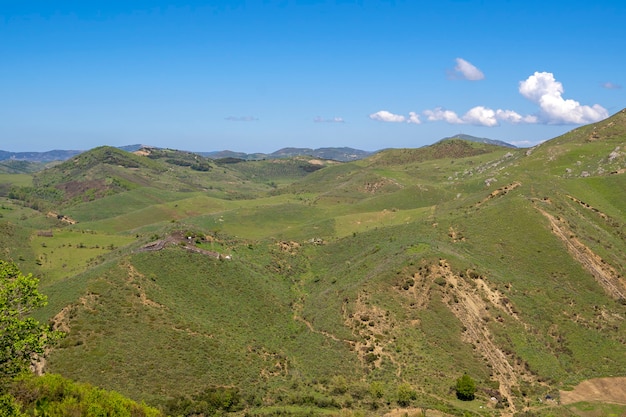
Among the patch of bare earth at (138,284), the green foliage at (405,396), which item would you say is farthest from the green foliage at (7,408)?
the patch of bare earth at (138,284)

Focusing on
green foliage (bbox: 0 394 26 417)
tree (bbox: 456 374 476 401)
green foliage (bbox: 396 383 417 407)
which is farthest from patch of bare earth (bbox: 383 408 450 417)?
green foliage (bbox: 0 394 26 417)

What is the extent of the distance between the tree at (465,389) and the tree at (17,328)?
43199mm

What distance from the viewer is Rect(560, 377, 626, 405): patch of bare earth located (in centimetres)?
5431

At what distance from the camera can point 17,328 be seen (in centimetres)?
2605

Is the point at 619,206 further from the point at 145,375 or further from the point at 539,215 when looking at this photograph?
the point at 145,375

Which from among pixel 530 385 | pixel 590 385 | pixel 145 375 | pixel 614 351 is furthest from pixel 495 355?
pixel 145 375

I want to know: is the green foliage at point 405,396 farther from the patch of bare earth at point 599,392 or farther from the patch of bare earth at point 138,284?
the patch of bare earth at point 138,284

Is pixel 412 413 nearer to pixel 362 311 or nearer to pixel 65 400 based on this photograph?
pixel 362 311

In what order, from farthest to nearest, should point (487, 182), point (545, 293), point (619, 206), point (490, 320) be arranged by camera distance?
point (487, 182) < point (619, 206) < point (545, 293) < point (490, 320)

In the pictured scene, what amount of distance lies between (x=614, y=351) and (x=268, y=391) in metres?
46.3

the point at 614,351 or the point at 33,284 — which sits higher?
the point at 33,284

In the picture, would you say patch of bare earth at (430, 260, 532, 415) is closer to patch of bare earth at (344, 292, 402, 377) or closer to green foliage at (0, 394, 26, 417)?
patch of bare earth at (344, 292, 402, 377)

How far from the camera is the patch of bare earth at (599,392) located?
5431 cm

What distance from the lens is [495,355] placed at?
6122 cm
